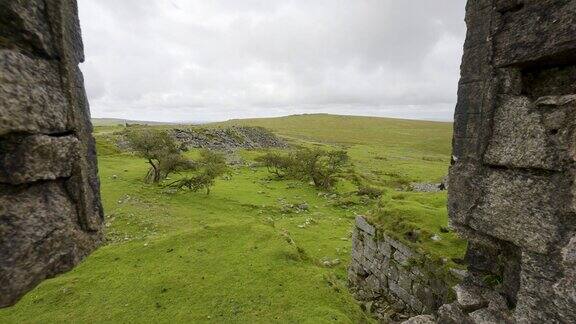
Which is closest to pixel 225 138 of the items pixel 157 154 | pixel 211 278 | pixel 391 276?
pixel 157 154

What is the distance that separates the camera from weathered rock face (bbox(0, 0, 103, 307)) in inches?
167

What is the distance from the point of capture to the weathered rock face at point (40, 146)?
4.23 metres

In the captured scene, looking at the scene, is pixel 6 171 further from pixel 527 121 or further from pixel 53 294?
pixel 527 121

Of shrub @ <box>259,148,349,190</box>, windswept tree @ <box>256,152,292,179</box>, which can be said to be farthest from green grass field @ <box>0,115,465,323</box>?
windswept tree @ <box>256,152,292,179</box>

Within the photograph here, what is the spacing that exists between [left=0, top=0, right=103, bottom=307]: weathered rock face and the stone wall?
9.13 meters

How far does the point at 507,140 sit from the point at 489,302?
3.40 meters

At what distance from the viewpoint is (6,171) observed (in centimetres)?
428

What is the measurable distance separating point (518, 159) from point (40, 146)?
7.54 meters

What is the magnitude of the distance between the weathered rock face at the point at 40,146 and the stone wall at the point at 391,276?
360 inches

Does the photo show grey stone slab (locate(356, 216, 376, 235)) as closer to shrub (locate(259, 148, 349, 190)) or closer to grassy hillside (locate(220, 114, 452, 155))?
shrub (locate(259, 148, 349, 190))

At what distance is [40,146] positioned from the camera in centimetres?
457

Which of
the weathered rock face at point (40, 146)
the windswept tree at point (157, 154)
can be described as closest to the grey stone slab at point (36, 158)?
the weathered rock face at point (40, 146)

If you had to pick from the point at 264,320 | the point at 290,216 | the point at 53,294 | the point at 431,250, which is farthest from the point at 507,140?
the point at 290,216

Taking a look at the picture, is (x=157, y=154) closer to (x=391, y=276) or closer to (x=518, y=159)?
(x=391, y=276)
